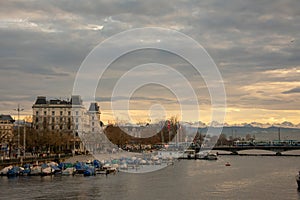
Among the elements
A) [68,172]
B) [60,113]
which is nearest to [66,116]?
[60,113]

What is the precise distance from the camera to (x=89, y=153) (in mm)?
119562

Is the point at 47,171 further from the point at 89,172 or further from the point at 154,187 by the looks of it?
the point at 154,187

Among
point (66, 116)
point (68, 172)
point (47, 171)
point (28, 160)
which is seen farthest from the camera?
point (66, 116)

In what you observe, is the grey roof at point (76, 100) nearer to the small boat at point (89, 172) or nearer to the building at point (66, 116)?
the building at point (66, 116)

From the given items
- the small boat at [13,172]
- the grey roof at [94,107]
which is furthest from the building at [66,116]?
the small boat at [13,172]

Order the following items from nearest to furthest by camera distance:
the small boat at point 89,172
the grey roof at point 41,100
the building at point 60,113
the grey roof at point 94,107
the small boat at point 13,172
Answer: the small boat at point 13,172 < the small boat at point 89,172 < the building at point 60,113 < the grey roof at point 41,100 < the grey roof at point 94,107

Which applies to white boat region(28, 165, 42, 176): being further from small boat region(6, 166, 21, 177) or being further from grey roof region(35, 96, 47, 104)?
grey roof region(35, 96, 47, 104)

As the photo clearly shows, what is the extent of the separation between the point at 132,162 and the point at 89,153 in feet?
130

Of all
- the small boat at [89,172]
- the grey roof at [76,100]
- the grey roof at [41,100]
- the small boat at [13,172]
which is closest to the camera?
the small boat at [13,172]

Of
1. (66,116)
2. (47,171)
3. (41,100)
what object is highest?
(41,100)

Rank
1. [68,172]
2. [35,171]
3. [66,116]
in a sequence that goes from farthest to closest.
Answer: [66,116], [68,172], [35,171]

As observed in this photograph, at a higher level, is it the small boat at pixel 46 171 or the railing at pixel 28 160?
the railing at pixel 28 160

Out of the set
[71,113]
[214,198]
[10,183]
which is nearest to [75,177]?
[10,183]

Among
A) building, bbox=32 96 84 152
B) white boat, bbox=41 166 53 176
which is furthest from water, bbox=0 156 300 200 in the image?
building, bbox=32 96 84 152
